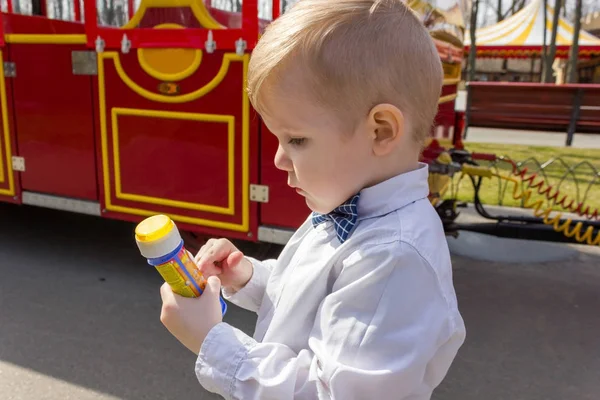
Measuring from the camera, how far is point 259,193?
2986 millimetres

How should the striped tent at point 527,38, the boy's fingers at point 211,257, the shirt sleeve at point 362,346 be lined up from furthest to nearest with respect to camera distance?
the striped tent at point 527,38
the boy's fingers at point 211,257
the shirt sleeve at point 362,346

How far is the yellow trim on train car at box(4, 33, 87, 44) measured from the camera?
10.7 ft

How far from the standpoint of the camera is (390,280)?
0.85 meters

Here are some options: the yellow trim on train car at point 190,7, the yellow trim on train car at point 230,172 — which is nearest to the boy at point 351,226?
the yellow trim on train car at point 230,172

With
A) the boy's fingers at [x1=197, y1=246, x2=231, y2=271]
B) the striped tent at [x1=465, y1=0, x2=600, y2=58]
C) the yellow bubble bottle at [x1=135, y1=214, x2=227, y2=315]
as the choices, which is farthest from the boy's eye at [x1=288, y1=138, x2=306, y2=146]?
the striped tent at [x1=465, y1=0, x2=600, y2=58]

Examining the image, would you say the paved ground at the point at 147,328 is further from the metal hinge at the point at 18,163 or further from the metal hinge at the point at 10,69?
the metal hinge at the point at 10,69

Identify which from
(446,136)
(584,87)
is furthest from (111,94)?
(584,87)

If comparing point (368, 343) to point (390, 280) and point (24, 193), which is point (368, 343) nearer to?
point (390, 280)

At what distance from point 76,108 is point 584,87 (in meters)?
5.87

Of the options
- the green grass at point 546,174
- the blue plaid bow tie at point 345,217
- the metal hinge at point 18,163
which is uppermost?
the blue plaid bow tie at point 345,217

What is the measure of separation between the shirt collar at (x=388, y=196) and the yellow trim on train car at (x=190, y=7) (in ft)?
7.33

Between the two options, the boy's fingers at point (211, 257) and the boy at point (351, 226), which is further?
the boy's fingers at point (211, 257)

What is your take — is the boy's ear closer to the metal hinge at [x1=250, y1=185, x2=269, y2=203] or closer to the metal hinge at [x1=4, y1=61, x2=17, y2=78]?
the metal hinge at [x1=250, y1=185, x2=269, y2=203]

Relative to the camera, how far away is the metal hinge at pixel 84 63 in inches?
127
